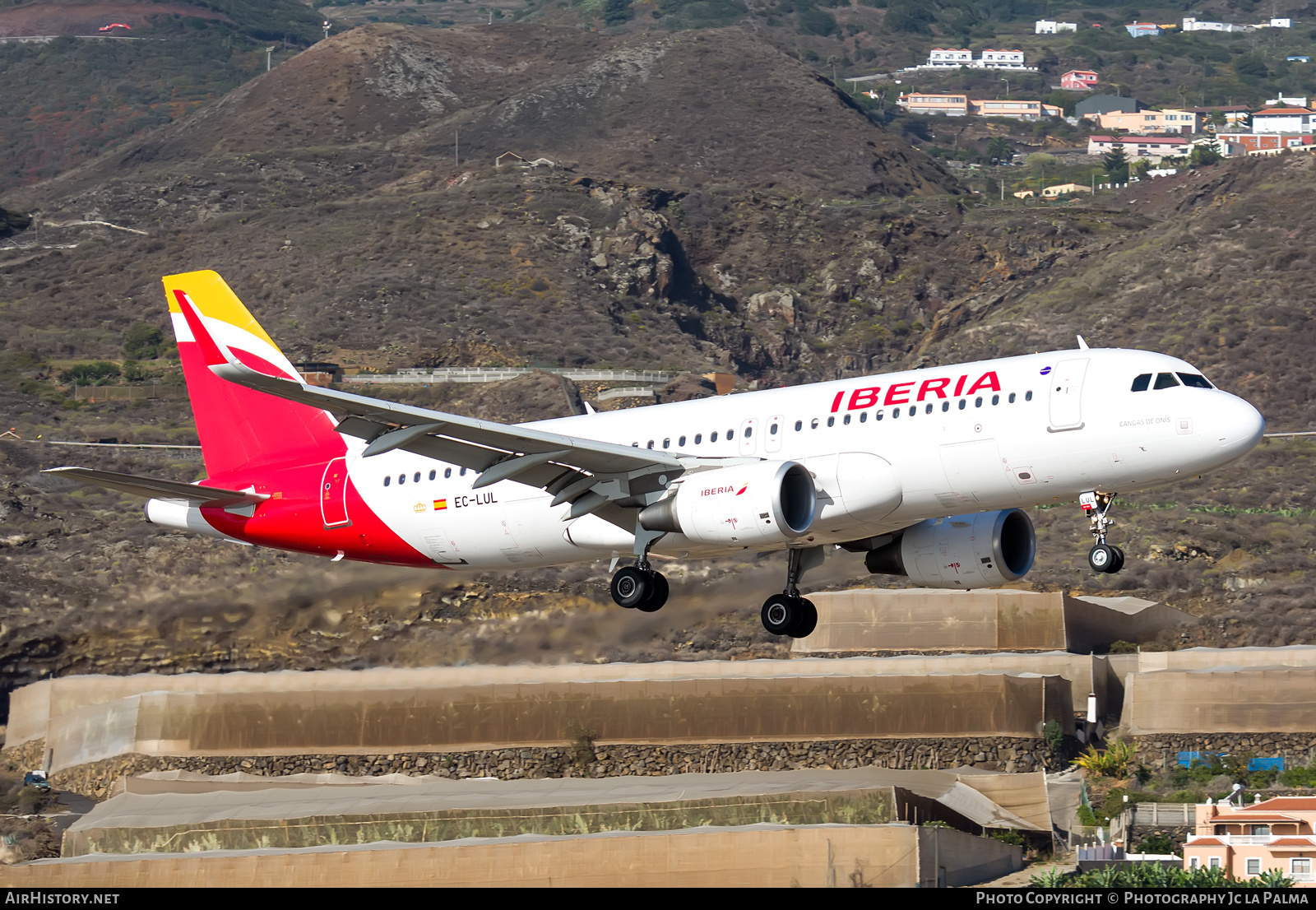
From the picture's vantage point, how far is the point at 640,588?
4150cm

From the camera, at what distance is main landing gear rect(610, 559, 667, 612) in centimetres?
4147

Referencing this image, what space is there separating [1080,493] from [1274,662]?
135 ft

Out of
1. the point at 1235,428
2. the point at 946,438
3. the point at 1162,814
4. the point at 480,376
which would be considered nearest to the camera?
the point at 1235,428

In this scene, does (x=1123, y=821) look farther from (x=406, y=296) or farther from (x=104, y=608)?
(x=406, y=296)

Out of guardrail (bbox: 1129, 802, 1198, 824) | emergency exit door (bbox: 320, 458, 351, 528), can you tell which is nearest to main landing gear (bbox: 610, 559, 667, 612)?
emergency exit door (bbox: 320, 458, 351, 528)

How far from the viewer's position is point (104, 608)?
222ft

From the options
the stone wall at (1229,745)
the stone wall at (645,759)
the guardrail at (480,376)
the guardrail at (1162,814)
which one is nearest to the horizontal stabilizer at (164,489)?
the stone wall at (645,759)

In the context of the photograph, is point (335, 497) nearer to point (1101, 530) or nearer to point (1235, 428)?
point (1101, 530)

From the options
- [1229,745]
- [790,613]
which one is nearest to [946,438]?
[790,613]

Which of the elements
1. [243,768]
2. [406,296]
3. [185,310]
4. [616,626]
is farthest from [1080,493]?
[406,296]

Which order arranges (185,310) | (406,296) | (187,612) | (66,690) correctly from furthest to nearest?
(406,296)
(66,690)
(187,612)
(185,310)

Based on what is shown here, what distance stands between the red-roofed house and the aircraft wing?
1264 inches

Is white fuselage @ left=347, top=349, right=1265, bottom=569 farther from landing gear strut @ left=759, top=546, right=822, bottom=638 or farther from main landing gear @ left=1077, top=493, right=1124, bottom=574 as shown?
landing gear strut @ left=759, top=546, right=822, bottom=638

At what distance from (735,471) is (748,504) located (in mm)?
1107
